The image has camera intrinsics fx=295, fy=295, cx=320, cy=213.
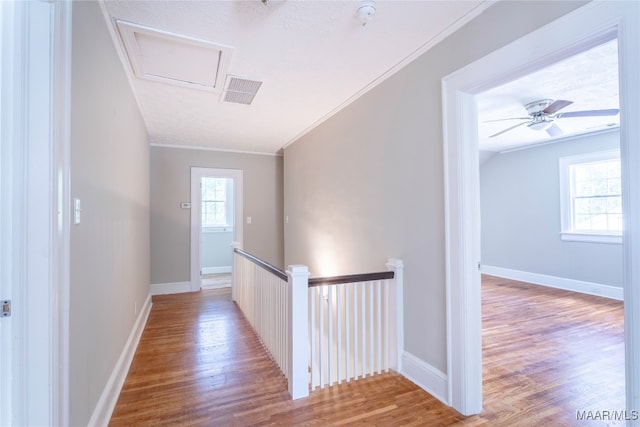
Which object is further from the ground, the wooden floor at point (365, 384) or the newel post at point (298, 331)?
the newel post at point (298, 331)

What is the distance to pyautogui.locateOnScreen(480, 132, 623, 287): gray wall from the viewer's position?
4652 mm

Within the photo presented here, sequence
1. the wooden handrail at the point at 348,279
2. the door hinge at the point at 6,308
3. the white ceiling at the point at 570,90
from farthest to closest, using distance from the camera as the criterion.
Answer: the white ceiling at the point at 570,90, the wooden handrail at the point at 348,279, the door hinge at the point at 6,308

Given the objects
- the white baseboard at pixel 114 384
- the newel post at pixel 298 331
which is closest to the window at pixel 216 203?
the white baseboard at pixel 114 384

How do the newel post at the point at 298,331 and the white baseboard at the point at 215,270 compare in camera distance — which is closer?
the newel post at the point at 298,331

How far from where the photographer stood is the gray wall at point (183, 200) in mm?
5078

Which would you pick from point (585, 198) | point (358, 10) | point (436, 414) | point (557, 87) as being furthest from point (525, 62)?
point (585, 198)

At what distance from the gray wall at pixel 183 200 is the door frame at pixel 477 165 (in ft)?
14.1

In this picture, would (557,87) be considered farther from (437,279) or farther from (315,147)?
(315,147)

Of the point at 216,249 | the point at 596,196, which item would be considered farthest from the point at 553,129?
the point at 216,249

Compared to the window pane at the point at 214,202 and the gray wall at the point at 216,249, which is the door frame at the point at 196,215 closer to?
the window pane at the point at 214,202

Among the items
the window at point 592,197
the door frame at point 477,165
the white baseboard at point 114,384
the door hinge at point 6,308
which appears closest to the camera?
the door hinge at point 6,308

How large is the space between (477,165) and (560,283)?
4759 mm

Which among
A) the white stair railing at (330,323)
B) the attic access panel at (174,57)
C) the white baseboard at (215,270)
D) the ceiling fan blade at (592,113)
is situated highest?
the attic access panel at (174,57)

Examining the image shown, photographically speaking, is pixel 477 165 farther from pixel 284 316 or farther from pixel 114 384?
pixel 114 384
